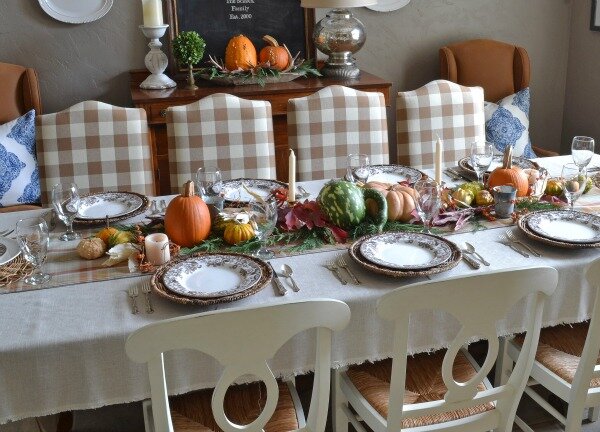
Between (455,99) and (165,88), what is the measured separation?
1328 millimetres

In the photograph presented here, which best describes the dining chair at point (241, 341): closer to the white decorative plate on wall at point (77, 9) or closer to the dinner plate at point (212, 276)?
the dinner plate at point (212, 276)

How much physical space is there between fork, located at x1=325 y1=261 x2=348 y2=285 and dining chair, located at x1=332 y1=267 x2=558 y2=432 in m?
0.14

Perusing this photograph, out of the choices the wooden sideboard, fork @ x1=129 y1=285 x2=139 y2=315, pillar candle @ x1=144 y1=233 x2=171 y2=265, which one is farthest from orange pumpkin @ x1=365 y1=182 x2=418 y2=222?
the wooden sideboard

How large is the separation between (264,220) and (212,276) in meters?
0.19

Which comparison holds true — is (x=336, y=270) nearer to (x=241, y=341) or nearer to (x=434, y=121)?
(x=241, y=341)

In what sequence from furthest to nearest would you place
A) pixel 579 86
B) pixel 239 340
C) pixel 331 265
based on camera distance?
pixel 579 86, pixel 331 265, pixel 239 340

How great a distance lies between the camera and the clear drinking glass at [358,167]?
6.83ft

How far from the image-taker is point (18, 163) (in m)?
2.94

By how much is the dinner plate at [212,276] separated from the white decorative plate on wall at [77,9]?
6.73ft

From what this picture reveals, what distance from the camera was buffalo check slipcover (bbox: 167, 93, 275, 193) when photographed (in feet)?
7.77

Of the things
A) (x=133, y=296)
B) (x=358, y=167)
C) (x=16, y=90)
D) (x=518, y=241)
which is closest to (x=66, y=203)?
(x=133, y=296)

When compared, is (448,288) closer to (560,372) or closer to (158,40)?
(560,372)

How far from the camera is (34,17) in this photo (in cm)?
321

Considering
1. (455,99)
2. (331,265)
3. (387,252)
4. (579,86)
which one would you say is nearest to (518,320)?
(387,252)
